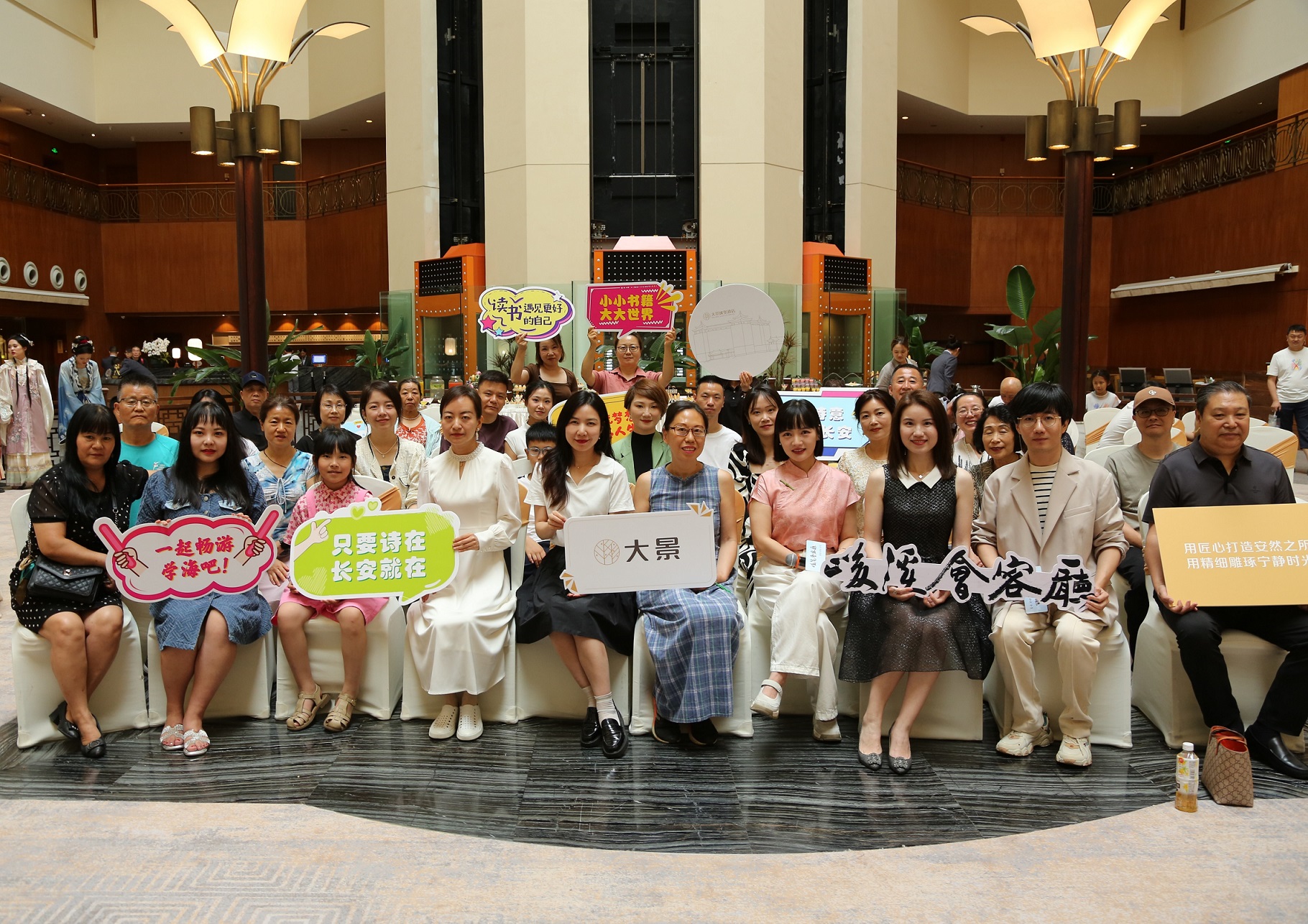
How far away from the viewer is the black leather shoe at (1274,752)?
128 inches

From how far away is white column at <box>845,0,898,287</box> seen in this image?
44.5ft

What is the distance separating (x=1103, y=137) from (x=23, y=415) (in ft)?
34.7

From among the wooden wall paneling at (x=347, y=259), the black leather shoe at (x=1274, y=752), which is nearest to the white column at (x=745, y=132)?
the wooden wall paneling at (x=347, y=259)

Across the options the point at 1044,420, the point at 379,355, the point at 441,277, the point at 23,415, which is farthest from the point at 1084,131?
the point at 23,415

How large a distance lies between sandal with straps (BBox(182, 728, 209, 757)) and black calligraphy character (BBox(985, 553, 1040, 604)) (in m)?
2.84

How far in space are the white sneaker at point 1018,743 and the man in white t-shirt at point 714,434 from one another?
1.66 metres

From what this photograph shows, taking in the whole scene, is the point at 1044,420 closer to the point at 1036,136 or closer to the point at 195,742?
the point at 195,742

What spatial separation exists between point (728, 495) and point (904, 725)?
1067 millimetres

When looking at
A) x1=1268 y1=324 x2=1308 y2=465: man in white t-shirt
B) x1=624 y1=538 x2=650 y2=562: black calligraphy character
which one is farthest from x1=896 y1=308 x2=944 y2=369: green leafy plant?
x1=624 y1=538 x2=650 y2=562: black calligraphy character

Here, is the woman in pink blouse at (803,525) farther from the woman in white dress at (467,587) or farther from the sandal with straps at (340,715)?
the sandal with straps at (340,715)

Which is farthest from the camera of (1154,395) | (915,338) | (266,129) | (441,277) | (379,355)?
(915,338)

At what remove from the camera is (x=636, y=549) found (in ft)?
11.7

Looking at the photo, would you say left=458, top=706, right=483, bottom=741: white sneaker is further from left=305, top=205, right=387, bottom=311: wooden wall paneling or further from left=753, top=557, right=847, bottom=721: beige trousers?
left=305, top=205, right=387, bottom=311: wooden wall paneling

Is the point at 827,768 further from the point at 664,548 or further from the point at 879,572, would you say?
the point at 664,548
